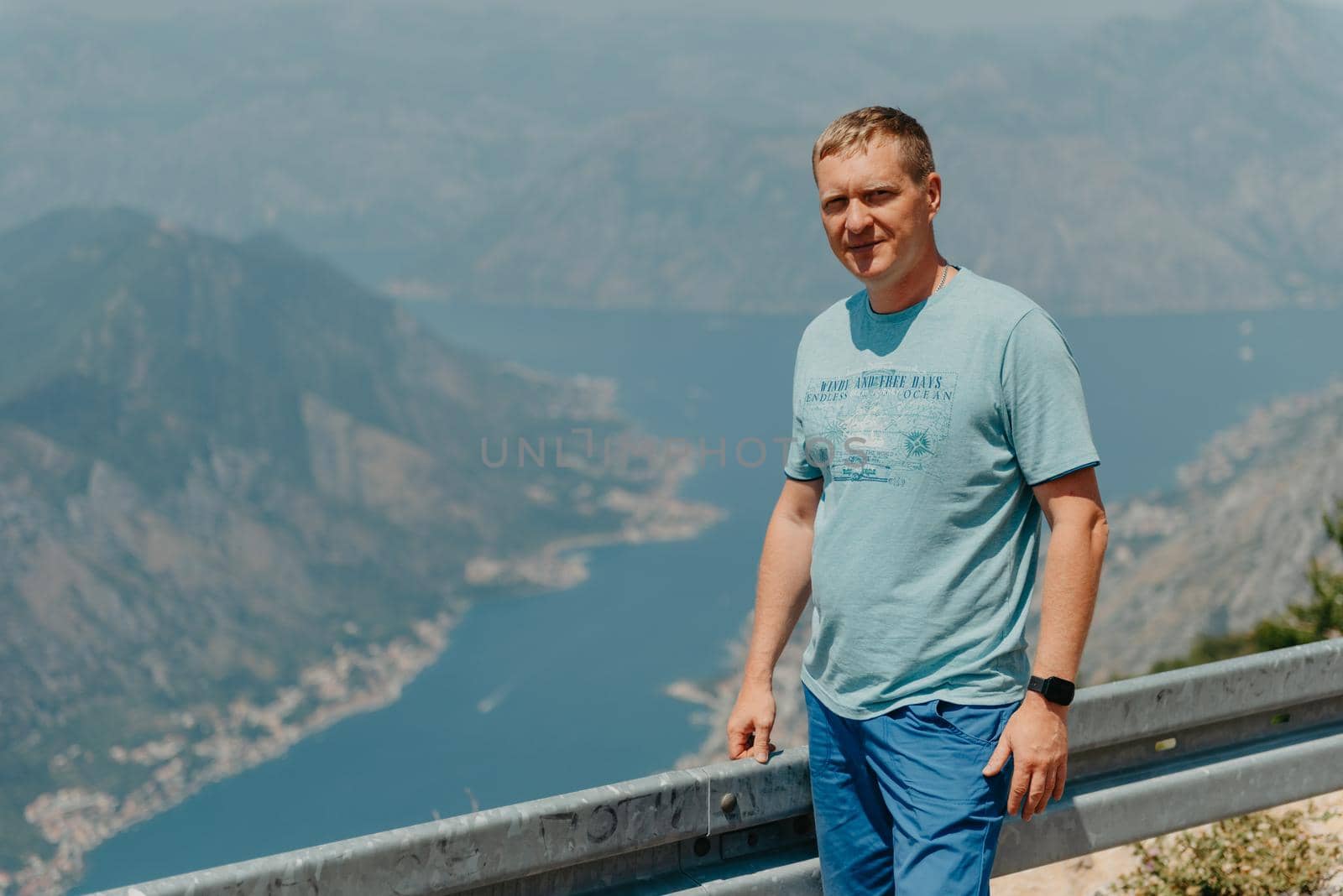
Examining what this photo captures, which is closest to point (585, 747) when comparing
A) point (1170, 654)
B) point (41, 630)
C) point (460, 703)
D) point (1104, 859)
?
point (460, 703)

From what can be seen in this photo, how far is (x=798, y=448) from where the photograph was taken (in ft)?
11.3

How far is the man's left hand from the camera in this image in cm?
280

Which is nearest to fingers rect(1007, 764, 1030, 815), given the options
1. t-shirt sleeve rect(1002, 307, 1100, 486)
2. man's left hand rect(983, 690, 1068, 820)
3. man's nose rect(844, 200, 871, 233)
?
man's left hand rect(983, 690, 1068, 820)

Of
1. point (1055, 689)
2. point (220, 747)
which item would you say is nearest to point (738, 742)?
point (1055, 689)

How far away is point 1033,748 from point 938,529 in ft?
1.77

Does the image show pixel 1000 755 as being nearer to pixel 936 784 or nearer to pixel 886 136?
pixel 936 784

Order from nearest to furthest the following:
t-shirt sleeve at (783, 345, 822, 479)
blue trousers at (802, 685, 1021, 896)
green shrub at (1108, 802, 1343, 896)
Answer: blue trousers at (802, 685, 1021, 896)
t-shirt sleeve at (783, 345, 822, 479)
green shrub at (1108, 802, 1343, 896)

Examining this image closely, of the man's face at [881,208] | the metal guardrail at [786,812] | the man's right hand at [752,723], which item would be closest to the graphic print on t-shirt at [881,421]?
the man's face at [881,208]

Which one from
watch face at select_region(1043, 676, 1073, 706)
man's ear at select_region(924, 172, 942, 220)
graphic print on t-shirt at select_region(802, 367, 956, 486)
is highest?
man's ear at select_region(924, 172, 942, 220)

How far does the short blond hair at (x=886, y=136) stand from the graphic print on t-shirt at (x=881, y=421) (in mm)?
498

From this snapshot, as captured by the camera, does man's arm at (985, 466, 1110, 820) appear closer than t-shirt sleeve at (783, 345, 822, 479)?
Yes

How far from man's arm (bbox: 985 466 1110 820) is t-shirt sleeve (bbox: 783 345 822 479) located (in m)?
0.71

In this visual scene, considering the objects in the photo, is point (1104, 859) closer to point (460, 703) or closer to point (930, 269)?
point (930, 269)

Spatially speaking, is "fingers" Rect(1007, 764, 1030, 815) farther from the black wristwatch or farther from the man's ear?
the man's ear
